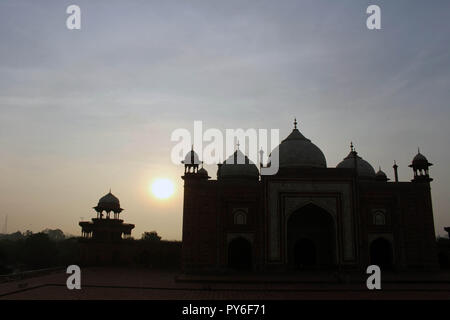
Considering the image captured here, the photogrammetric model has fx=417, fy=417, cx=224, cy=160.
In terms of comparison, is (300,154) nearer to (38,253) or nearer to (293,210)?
(293,210)

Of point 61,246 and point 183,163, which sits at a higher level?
point 183,163

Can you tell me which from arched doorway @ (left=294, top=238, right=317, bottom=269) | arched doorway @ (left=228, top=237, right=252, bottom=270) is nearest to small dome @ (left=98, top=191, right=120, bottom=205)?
arched doorway @ (left=228, top=237, right=252, bottom=270)

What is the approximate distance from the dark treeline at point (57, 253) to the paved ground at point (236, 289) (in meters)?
8.93

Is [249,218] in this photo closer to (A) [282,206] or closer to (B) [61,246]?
(A) [282,206]

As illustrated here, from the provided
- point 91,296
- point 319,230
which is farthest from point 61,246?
point 91,296

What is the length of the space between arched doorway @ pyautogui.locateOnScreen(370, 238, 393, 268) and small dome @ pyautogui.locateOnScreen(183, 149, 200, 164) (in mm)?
10101

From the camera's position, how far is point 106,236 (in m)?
27.5

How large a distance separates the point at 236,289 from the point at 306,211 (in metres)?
9.02

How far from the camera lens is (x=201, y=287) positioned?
14836mm

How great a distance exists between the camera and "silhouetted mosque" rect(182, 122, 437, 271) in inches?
805

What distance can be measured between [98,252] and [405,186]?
18.4 metres

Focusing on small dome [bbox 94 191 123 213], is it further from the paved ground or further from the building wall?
the paved ground

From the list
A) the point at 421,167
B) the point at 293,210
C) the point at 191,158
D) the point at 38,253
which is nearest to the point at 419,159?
the point at 421,167

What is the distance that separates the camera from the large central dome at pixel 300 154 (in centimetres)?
2312
